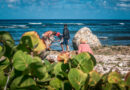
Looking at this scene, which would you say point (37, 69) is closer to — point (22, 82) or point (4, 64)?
point (22, 82)

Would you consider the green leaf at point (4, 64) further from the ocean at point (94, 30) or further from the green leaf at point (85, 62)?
the ocean at point (94, 30)

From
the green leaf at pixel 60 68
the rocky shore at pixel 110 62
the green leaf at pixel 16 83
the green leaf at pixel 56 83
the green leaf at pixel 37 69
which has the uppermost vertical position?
the green leaf at pixel 37 69

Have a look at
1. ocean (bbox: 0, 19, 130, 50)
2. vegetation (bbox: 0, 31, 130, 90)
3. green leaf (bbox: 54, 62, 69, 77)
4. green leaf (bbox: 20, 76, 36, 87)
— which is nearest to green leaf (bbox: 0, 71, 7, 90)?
vegetation (bbox: 0, 31, 130, 90)

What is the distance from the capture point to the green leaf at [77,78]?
0.67 meters

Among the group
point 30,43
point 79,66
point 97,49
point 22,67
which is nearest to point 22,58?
point 22,67

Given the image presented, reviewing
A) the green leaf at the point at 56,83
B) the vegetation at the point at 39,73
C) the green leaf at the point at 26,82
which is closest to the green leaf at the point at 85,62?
the vegetation at the point at 39,73

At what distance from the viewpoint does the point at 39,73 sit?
0.64 meters

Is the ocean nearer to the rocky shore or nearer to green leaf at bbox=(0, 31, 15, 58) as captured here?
the rocky shore

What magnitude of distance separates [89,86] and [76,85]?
2.7 inches

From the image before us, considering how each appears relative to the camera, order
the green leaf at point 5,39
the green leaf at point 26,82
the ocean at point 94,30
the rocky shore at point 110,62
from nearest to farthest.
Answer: the green leaf at point 26,82, the green leaf at point 5,39, the rocky shore at point 110,62, the ocean at point 94,30

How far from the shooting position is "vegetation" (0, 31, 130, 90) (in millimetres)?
616

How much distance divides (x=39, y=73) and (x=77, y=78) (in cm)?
15

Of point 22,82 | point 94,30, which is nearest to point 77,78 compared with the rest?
point 22,82

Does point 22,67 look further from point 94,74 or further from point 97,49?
point 97,49
